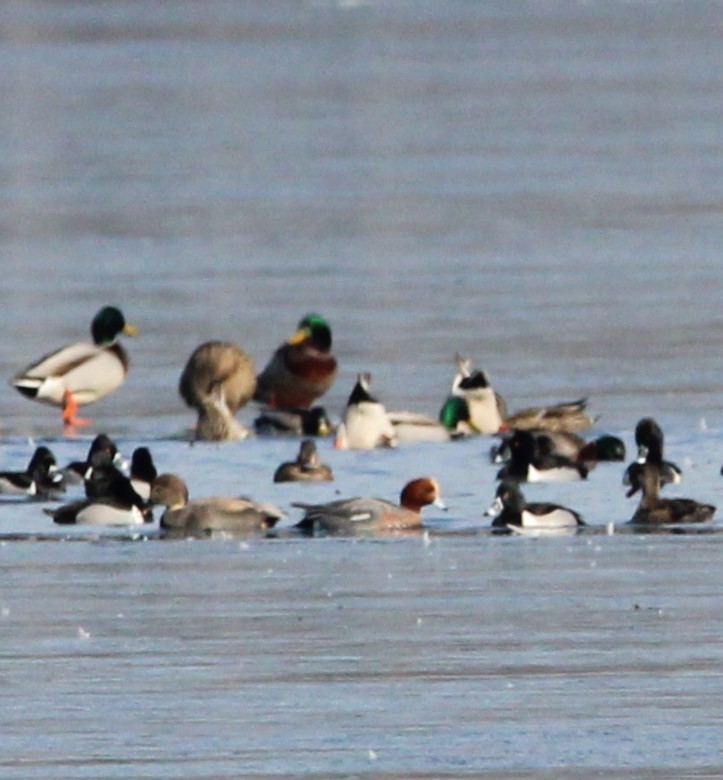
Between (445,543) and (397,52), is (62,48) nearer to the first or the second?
(397,52)

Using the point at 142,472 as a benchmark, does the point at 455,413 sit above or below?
above

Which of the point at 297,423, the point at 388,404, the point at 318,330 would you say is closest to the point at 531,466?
the point at 297,423

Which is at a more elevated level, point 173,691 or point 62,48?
point 62,48

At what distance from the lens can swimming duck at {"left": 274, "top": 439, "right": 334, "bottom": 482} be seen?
12.2 meters

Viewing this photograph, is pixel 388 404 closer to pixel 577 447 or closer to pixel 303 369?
pixel 303 369

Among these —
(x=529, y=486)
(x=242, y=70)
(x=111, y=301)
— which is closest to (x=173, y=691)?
(x=529, y=486)

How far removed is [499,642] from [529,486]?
3.68 metres

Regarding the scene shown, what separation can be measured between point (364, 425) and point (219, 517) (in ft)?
8.20

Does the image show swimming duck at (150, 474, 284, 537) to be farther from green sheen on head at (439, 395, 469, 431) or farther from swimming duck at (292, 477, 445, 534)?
green sheen on head at (439, 395, 469, 431)

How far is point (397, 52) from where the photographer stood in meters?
58.4

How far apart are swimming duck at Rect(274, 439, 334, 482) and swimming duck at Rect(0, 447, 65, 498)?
2.98 ft

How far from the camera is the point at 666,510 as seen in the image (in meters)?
10.9

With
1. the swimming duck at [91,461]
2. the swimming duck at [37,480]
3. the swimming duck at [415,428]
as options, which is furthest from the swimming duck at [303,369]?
the swimming duck at [37,480]

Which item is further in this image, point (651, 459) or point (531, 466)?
point (531, 466)
